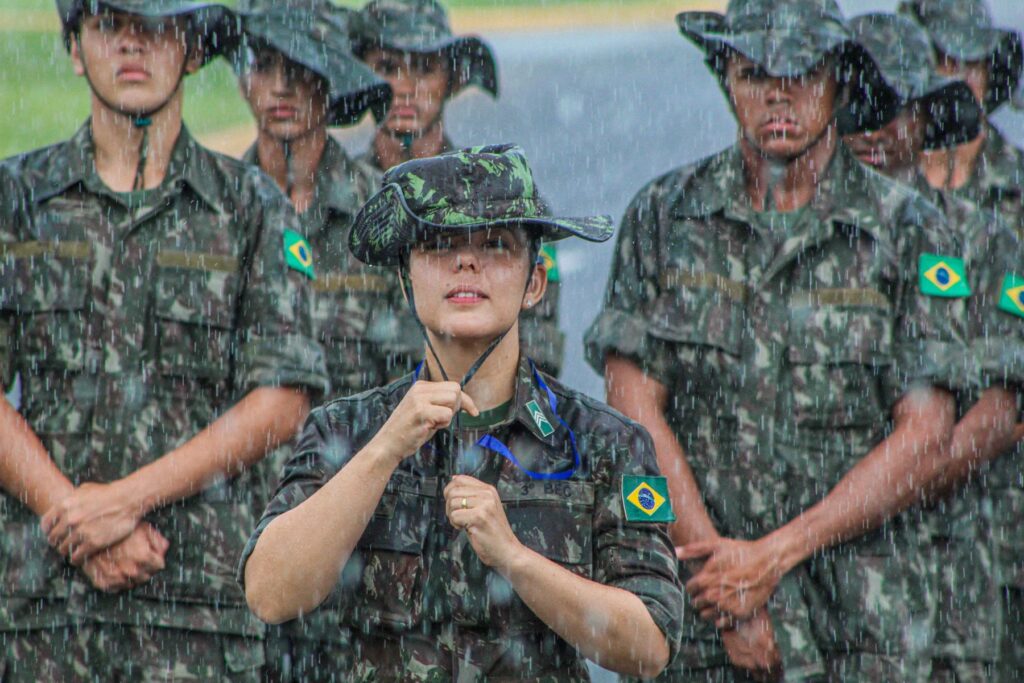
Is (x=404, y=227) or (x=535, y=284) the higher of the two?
(x=404, y=227)

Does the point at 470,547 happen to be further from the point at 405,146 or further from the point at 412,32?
the point at 412,32

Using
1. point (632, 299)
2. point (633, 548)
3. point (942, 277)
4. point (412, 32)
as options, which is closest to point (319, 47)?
point (412, 32)

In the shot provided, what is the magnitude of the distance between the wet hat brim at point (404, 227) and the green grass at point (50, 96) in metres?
14.8

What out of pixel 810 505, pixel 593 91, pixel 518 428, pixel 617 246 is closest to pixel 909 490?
pixel 810 505

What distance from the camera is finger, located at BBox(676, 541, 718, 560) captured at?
19.1 feet

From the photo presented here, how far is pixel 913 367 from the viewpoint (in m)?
6.05

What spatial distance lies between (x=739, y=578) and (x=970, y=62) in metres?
3.43

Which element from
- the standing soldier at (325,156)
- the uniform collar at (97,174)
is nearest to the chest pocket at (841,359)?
the standing soldier at (325,156)

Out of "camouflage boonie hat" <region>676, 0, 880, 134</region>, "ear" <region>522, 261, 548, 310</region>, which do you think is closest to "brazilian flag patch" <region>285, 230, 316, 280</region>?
"camouflage boonie hat" <region>676, 0, 880, 134</region>

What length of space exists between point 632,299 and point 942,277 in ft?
3.43

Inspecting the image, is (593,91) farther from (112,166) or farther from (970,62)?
(112,166)

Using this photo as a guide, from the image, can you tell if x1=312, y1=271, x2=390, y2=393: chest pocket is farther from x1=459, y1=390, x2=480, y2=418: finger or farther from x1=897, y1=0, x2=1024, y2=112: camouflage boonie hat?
x1=459, y1=390, x2=480, y2=418: finger

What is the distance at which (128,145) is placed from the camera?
5.95 m

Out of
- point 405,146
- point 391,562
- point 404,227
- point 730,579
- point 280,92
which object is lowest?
point 730,579
